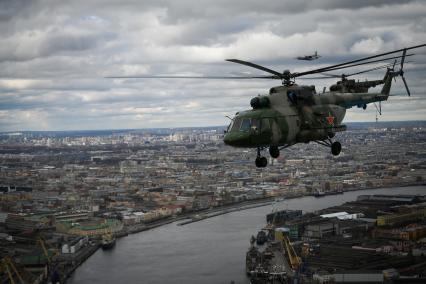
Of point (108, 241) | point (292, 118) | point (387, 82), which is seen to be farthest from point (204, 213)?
point (292, 118)

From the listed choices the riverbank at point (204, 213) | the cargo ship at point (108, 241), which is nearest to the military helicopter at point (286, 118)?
the cargo ship at point (108, 241)

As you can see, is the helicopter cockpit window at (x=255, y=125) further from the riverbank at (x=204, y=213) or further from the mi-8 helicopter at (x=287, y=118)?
the riverbank at (x=204, y=213)

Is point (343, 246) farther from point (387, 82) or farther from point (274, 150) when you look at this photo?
point (274, 150)

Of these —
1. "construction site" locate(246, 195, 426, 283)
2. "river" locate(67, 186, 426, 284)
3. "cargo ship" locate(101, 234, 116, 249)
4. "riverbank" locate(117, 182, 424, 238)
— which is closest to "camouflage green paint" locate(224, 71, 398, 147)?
"construction site" locate(246, 195, 426, 283)

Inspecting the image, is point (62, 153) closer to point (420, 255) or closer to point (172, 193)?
point (172, 193)

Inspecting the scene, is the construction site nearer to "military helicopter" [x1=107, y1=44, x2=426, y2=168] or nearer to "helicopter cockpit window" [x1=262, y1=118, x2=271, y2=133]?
"military helicopter" [x1=107, y1=44, x2=426, y2=168]

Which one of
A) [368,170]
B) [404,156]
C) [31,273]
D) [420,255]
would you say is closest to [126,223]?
[31,273]

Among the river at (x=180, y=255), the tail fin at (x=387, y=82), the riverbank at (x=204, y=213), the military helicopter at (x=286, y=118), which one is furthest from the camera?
the riverbank at (x=204, y=213)
